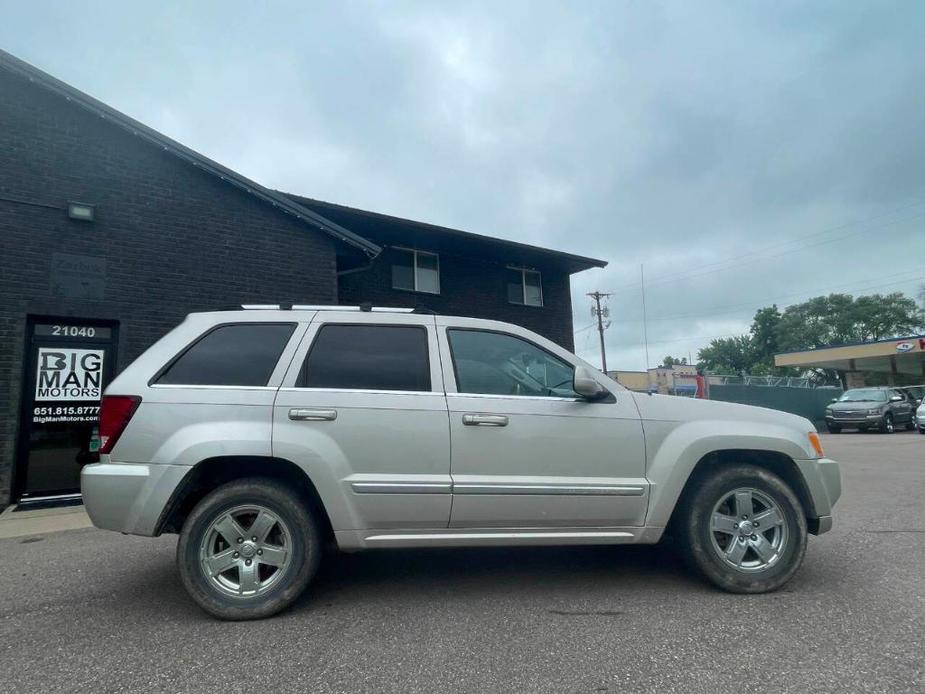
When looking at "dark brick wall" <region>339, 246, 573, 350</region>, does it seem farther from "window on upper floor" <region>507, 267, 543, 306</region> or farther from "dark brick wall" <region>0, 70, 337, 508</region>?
"dark brick wall" <region>0, 70, 337, 508</region>

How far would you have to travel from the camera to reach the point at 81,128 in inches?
334

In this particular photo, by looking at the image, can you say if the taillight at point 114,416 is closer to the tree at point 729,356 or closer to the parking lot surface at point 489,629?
the parking lot surface at point 489,629

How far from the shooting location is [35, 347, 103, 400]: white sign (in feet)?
26.0

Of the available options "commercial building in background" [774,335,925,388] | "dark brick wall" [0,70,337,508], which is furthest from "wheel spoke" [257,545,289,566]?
"commercial building in background" [774,335,925,388]

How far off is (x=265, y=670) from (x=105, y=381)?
7008 mm

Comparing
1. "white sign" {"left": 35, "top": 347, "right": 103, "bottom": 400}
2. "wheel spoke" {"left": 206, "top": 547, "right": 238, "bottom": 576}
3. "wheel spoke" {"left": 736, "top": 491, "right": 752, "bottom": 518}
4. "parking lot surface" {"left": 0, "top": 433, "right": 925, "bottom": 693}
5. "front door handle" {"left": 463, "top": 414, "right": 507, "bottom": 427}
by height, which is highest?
"white sign" {"left": 35, "top": 347, "right": 103, "bottom": 400}

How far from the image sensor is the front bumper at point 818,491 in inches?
150

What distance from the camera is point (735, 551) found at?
144 inches

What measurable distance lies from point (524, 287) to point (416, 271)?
11.9 ft

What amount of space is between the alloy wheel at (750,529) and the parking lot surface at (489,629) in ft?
0.80

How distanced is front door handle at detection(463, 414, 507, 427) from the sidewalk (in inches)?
207

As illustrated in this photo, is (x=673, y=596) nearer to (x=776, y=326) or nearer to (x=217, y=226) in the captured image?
(x=217, y=226)

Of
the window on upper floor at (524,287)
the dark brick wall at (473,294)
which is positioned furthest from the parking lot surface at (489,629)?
the window on upper floor at (524,287)

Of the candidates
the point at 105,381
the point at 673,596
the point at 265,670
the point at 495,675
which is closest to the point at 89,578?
the point at 265,670
